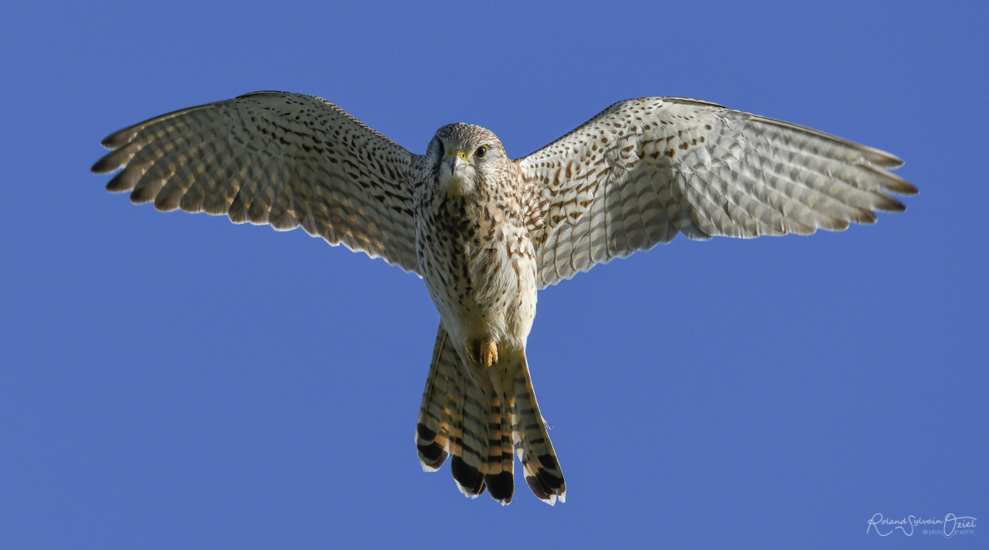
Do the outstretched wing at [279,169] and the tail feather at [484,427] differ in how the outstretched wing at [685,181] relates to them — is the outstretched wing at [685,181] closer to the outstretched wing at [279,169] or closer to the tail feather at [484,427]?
the tail feather at [484,427]

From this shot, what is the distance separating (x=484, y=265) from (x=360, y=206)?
135 centimetres

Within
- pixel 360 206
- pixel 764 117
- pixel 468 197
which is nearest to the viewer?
pixel 468 197

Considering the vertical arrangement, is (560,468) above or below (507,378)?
below

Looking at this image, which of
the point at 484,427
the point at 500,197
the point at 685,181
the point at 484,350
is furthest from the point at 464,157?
the point at 484,427

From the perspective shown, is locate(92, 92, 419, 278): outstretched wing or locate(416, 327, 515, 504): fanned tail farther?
locate(416, 327, 515, 504): fanned tail

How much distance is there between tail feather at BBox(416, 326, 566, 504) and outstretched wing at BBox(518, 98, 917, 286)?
2.58ft

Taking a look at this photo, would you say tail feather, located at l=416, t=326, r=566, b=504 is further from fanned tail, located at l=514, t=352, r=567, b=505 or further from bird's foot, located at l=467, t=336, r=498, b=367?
bird's foot, located at l=467, t=336, r=498, b=367

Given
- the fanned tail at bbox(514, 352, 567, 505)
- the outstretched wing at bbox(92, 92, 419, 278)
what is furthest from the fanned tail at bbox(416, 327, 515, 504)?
the outstretched wing at bbox(92, 92, 419, 278)

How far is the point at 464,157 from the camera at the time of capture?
6.92 meters

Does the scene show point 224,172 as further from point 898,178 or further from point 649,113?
point 898,178

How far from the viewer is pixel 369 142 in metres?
7.77

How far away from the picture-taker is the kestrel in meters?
7.41

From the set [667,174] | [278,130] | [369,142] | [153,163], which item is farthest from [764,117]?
[153,163]

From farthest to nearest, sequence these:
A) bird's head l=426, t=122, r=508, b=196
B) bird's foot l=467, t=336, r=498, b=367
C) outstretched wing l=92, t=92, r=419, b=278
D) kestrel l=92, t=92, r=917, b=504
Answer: outstretched wing l=92, t=92, r=419, b=278
bird's foot l=467, t=336, r=498, b=367
kestrel l=92, t=92, r=917, b=504
bird's head l=426, t=122, r=508, b=196
